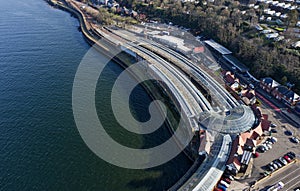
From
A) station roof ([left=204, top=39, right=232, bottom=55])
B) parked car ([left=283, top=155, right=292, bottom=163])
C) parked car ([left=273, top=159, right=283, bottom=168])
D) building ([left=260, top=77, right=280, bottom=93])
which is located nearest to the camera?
parked car ([left=273, top=159, right=283, bottom=168])

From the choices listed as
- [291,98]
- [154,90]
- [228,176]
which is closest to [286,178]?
[228,176]

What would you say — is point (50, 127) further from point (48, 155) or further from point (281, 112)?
point (281, 112)

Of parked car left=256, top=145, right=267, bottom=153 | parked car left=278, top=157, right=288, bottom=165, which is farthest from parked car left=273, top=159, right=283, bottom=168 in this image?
parked car left=256, top=145, right=267, bottom=153

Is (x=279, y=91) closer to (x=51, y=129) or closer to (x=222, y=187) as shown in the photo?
(x=222, y=187)

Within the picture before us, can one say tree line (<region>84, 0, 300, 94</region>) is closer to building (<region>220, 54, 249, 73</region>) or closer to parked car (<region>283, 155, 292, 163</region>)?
building (<region>220, 54, 249, 73</region>)

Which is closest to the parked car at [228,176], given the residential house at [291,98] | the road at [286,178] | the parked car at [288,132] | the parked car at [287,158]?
the road at [286,178]

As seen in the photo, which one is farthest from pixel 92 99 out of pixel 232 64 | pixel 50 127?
pixel 232 64
